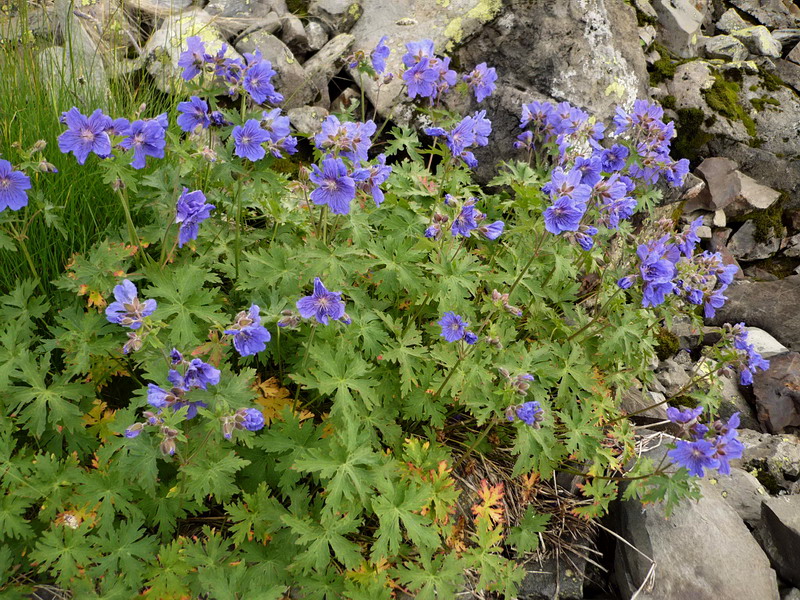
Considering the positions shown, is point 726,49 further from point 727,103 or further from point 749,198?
point 749,198

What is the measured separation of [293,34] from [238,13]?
1.98 feet

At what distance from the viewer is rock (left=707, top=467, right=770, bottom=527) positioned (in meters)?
3.69

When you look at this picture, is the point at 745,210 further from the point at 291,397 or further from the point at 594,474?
the point at 291,397

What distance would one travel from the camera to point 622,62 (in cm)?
536

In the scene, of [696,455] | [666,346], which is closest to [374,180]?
[696,455]

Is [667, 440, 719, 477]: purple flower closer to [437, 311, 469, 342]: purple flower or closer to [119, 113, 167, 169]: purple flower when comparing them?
[437, 311, 469, 342]: purple flower

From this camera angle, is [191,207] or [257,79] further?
[257,79]

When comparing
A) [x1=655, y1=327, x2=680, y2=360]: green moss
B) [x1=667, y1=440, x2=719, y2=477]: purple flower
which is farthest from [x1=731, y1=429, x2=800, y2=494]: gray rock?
[x1=667, y1=440, x2=719, y2=477]: purple flower

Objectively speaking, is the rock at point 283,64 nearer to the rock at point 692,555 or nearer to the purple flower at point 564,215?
the purple flower at point 564,215

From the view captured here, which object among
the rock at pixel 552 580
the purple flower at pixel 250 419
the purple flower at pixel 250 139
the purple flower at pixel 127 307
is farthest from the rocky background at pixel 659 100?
the purple flower at pixel 127 307

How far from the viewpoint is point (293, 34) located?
5562 mm

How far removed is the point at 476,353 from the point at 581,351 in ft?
2.17

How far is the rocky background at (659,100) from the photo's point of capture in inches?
131

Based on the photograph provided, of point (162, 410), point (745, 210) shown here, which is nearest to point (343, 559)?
point (162, 410)
